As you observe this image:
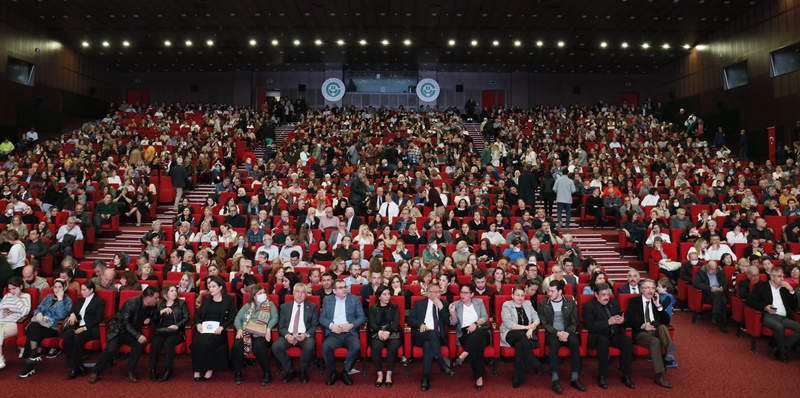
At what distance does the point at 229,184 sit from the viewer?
40.3ft

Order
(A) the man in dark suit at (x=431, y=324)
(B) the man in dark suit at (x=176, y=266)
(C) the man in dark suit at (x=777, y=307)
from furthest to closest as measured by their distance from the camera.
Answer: (B) the man in dark suit at (x=176, y=266), (C) the man in dark suit at (x=777, y=307), (A) the man in dark suit at (x=431, y=324)

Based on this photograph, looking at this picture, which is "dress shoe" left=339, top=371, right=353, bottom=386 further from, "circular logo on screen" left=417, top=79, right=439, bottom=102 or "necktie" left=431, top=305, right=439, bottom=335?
"circular logo on screen" left=417, top=79, right=439, bottom=102

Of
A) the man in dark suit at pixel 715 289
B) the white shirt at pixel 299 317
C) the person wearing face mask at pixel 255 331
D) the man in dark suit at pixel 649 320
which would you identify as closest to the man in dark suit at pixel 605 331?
the man in dark suit at pixel 649 320

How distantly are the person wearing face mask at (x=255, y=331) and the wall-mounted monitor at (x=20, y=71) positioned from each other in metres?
18.2

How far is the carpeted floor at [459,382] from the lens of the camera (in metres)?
5.25

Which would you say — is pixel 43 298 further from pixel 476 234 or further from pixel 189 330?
pixel 476 234

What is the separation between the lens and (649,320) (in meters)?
5.78

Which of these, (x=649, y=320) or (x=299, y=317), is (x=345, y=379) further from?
(x=649, y=320)

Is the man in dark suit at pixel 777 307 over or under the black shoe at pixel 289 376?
over

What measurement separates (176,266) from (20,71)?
16684mm

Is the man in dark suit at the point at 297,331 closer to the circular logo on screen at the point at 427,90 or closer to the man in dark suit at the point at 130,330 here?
the man in dark suit at the point at 130,330

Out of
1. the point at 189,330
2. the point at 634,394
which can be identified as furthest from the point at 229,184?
the point at 634,394

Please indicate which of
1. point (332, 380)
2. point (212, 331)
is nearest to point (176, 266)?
point (212, 331)

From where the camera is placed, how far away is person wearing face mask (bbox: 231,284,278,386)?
555 cm
